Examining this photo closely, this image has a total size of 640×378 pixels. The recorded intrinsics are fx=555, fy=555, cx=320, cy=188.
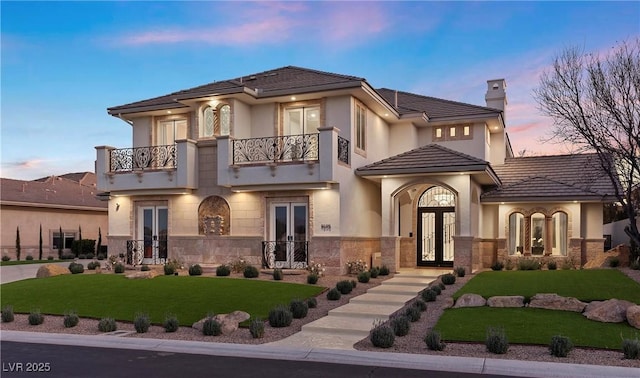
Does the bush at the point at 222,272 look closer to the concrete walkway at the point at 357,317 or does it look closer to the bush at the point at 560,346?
the concrete walkway at the point at 357,317

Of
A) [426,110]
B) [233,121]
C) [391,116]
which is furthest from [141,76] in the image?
[426,110]

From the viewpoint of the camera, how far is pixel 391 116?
2361cm

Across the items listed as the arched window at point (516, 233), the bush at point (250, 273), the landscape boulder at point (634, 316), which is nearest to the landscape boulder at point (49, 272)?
the bush at point (250, 273)

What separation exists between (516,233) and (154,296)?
15.1 meters

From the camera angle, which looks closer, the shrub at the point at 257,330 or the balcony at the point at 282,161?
the shrub at the point at 257,330

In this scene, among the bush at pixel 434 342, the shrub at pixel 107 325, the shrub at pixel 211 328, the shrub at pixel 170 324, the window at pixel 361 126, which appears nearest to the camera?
the bush at pixel 434 342

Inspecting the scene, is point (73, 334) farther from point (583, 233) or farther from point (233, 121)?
point (583, 233)

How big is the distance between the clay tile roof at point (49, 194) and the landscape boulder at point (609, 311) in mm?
30824

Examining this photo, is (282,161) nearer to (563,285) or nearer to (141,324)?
(141,324)

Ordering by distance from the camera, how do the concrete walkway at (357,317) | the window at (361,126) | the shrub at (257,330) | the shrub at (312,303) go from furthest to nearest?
the window at (361,126) → the shrub at (312,303) → the shrub at (257,330) → the concrete walkway at (357,317)

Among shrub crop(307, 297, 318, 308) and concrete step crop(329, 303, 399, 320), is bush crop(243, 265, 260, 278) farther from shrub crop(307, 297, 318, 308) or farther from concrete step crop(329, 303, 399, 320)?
concrete step crop(329, 303, 399, 320)

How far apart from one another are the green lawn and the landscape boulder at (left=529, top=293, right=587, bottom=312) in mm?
270

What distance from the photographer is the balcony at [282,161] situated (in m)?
19.2

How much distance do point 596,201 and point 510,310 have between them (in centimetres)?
1085
